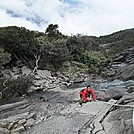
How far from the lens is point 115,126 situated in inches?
211

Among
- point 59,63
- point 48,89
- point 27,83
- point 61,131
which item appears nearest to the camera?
point 61,131

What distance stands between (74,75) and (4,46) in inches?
523

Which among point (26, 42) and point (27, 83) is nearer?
point (27, 83)

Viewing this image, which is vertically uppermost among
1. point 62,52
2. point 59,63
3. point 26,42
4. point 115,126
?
point 26,42

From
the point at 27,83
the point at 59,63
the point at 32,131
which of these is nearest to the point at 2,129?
the point at 32,131

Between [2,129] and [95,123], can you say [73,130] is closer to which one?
[95,123]

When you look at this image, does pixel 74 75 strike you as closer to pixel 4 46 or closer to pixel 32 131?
pixel 4 46

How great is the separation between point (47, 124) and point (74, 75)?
18.8 metres

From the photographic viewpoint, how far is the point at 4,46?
22.7m

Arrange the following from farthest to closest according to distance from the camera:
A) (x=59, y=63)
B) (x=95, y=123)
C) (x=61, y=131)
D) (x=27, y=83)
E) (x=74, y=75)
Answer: (x=59, y=63)
(x=74, y=75)
(x=27, y=83)
(x=95, y=123)
(x=61, y=131)

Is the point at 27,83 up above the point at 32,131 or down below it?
above

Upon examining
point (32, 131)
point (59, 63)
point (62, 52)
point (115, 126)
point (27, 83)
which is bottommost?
point (32, 131)

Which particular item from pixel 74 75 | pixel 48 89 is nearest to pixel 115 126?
pixel 48 89

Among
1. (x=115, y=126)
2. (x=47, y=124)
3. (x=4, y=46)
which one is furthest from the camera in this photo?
(x=4, y=46)
